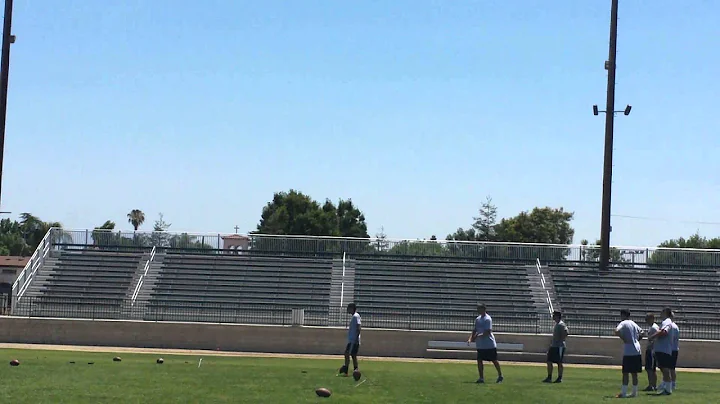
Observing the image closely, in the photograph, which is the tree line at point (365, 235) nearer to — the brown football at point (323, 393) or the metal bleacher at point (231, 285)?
the metal bleacher at point (231, 285)

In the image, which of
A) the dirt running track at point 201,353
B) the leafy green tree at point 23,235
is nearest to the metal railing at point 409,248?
the dirt running track at point 201,353

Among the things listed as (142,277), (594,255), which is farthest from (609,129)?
(142,277)

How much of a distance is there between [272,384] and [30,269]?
24146 millimetres

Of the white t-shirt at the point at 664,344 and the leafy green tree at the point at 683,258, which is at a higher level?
the leafy green tree at the point at 683,258

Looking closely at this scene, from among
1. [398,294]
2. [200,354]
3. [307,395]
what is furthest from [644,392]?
[398,294]

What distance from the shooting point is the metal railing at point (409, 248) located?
4331 centimetres

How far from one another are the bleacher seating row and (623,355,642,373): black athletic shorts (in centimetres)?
1687

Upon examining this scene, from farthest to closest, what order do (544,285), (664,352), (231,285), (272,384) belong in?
1. (544,285)
2. (231,285)
3. (664,352)
4. (272,384)

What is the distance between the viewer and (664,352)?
20.0 meters

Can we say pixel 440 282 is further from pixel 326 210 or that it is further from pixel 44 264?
pixel 326 210

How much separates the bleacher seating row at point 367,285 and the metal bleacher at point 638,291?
4cm

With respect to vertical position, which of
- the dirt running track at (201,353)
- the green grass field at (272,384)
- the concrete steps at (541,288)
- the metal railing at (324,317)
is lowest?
the dirt running track at (201,353)

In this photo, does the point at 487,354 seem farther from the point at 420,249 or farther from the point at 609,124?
the point at 420,249

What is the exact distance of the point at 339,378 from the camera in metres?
21.0
